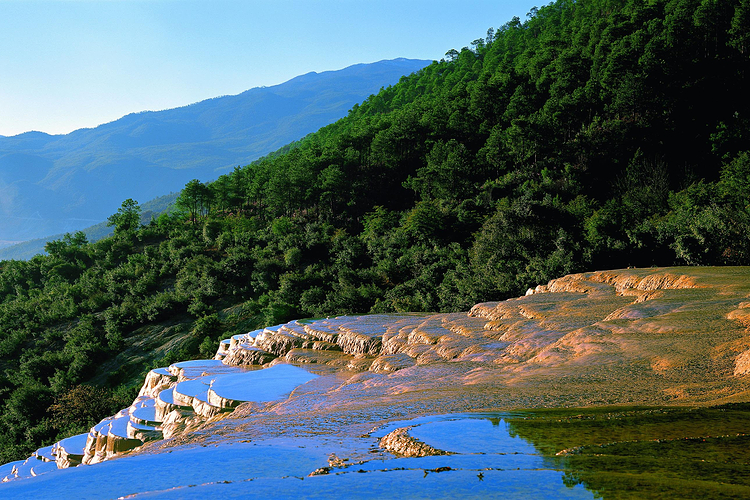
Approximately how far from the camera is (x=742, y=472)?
3955 millimetres

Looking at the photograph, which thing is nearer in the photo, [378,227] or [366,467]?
[366,467]

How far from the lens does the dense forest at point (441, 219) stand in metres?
26.8

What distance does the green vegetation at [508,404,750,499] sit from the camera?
379 cm

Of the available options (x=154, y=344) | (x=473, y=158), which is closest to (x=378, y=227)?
(x=473, y=158)

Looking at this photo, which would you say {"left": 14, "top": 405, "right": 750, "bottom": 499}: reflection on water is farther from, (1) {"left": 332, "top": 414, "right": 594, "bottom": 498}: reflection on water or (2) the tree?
(2) the tree

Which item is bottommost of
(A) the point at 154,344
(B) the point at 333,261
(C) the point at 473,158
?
(A) the point at 154,344

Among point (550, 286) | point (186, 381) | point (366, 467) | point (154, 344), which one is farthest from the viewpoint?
point (154, 344)

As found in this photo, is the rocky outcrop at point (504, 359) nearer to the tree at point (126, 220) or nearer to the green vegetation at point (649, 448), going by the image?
the green vegetation at point (649, 448)

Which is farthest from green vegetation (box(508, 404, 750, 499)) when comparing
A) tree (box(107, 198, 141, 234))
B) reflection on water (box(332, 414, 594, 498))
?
tree (box(107, 198, 141, 234))

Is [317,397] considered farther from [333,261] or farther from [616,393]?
[333,261]

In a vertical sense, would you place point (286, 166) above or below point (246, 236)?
above

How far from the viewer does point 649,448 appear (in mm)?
4801

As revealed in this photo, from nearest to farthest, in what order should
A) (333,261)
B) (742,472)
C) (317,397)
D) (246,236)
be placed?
(742,472) < (317,397) < (333,261) < (246,236)

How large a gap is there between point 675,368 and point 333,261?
35.7m
